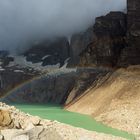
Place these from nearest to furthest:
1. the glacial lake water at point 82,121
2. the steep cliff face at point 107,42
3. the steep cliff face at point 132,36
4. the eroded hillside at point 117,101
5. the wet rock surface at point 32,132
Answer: the wet rock surface at point 32,132
the glacial lake water at point 82,121
the eroded hillside at point 117,101
the steep cliff face at point 132,36
the steep cliff face at point 107,42

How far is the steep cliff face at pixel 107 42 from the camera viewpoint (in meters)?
87.4

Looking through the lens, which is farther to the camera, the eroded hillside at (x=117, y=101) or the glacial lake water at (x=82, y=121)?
the eroded hillside at (x=117, y=101)

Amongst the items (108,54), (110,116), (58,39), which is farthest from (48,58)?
(110,116)

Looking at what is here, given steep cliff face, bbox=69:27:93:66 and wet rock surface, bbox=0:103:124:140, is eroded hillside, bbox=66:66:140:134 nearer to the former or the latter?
wet rock surface, bbox=0:103:124:140

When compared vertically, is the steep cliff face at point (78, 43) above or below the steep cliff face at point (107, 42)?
below

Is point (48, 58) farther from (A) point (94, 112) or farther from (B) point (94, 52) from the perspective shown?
(A) point (94, 112)

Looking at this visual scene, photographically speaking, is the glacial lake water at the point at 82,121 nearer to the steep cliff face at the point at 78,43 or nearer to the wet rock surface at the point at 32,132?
Answer: the wet rock surface at the point at 32,132

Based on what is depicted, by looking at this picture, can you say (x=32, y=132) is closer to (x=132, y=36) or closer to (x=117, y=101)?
(x=117, y=101)

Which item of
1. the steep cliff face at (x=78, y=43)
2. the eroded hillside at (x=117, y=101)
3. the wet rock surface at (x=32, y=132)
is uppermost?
the wet rock surface at (x=32, y=132)

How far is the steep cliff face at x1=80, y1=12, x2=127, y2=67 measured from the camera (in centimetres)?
8744

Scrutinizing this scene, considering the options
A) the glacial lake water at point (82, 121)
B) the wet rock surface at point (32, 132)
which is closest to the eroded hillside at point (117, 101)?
the glacial lake water at point (82, 121)

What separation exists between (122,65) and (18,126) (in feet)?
165

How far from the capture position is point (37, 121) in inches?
1396

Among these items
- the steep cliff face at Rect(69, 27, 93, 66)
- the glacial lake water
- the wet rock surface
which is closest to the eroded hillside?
the glacial lake water
